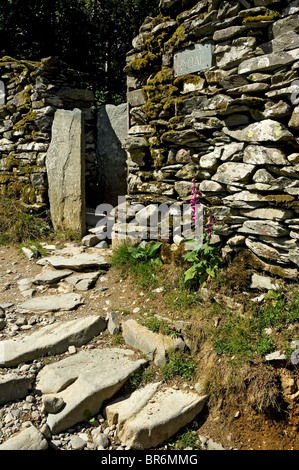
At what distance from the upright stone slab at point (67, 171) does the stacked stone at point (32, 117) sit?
0.35 m

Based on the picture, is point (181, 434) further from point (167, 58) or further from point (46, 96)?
point (46, 96)

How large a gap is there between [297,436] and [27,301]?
122 inches

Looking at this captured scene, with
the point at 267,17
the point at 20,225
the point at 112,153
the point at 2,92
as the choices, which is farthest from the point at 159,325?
the point at 2,92

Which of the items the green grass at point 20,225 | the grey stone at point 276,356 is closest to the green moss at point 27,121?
the green grass at point 20,225

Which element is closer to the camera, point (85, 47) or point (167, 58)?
point (167, 58)

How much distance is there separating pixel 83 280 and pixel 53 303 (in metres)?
0.54

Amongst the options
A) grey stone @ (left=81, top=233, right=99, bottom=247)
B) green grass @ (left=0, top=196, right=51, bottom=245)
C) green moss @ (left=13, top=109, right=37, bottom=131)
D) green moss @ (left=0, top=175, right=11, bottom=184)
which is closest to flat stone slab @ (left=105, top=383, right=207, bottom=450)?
grey stone @ (left=81, top=233, right=99, bottom=247)

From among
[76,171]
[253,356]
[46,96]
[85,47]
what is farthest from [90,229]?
[85,47]

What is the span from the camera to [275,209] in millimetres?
3516

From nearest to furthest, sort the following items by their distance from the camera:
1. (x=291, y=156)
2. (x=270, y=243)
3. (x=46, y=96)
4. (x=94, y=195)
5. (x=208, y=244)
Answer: (x=291, y=156) < (x=270, y=243) < (x=208, y=244) < (x=46, y=96) < (x=94, y=195)

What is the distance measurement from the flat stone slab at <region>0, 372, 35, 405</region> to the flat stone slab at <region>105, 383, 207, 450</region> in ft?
2.28

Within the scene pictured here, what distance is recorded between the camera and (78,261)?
508 cm

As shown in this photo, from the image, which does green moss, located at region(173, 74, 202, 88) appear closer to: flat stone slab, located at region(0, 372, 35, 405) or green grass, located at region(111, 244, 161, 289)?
green grass, located at region(111, 244, 161, 289)

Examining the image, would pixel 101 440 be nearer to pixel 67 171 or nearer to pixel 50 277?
pixel 50 277
